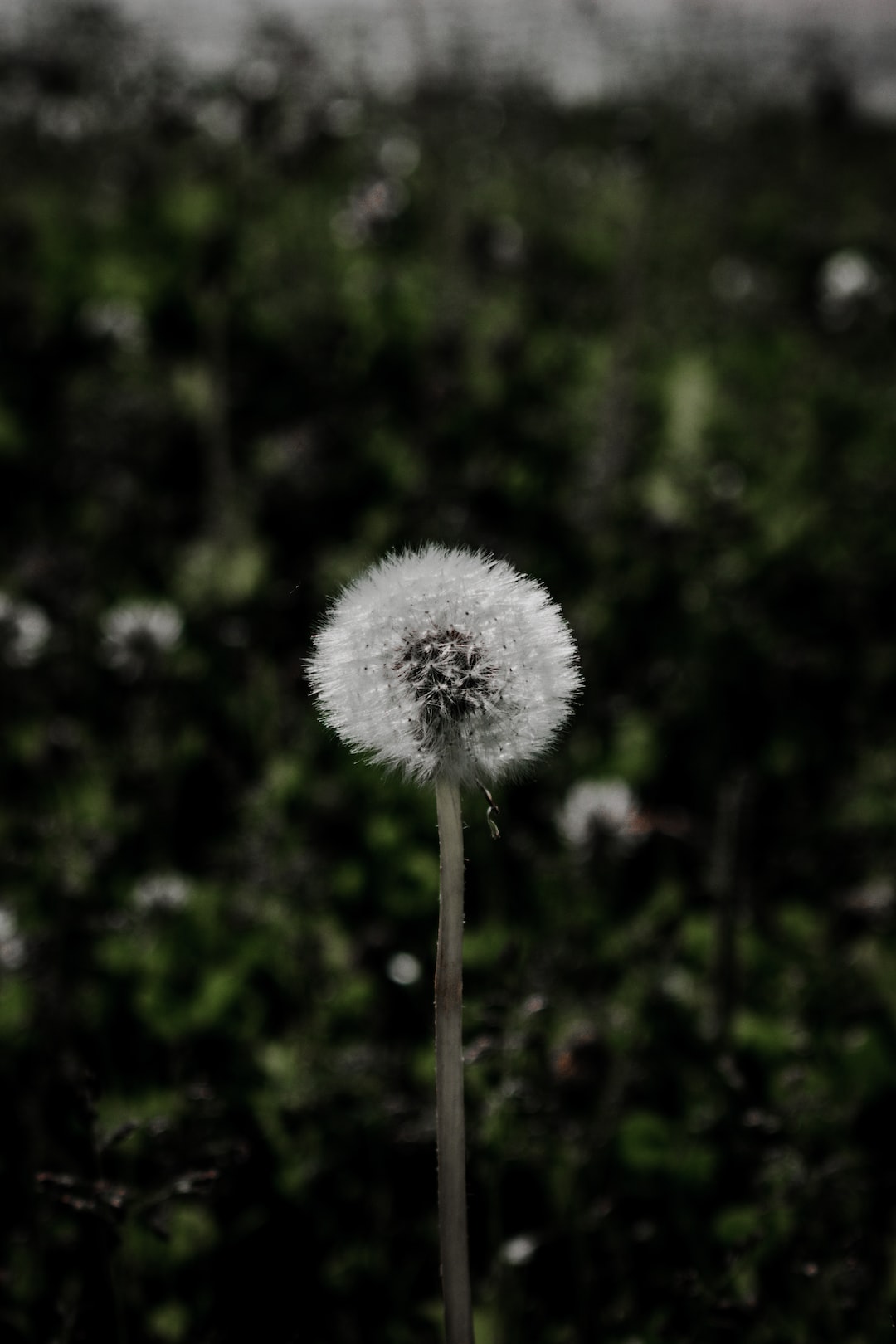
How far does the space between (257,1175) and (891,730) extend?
2147 mm

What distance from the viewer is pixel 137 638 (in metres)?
2.86

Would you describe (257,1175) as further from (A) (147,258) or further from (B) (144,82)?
(B) (144,82)

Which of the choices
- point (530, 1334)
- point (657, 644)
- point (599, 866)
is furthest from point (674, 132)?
point (530, 1334)

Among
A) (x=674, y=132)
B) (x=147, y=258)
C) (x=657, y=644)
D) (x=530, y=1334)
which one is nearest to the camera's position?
(x=530, y=1334)

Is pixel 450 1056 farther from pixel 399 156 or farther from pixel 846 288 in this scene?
pixel 399 156

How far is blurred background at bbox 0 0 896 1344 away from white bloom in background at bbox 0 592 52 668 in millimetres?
16

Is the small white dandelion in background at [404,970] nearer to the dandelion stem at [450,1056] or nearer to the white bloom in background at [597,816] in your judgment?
the white bloom in background at [597,816]

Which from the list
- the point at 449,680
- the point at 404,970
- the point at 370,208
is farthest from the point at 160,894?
the point at 370,208

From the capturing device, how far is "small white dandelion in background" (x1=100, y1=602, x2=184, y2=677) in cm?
285

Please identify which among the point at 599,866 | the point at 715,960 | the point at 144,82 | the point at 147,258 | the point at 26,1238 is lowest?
the point at 26,1238

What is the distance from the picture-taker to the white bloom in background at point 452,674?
97cm

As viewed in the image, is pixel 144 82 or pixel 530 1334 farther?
pixel 144 82

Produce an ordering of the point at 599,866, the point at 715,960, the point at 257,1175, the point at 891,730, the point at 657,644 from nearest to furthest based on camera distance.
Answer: the point at 257,1175
the point at 715,960
the point at 599,866
the point at 891,730
the point at 657,644

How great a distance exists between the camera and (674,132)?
7961 millimetres
